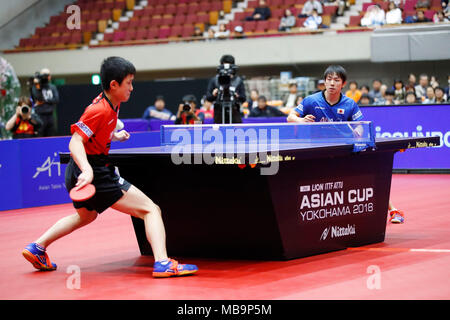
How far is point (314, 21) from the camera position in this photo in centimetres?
2011

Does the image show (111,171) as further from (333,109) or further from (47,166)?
(47,166)

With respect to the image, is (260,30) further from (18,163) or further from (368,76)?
(18,163)

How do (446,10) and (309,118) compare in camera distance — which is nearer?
(309,118)

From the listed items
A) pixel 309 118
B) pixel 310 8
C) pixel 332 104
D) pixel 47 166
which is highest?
pixel 310 8

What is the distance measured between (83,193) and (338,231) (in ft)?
8.06

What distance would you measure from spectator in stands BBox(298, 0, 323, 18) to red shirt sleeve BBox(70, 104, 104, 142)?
633 inches

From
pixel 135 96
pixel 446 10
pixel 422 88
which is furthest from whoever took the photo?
pixel 135 96

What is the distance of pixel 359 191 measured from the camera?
6.38m

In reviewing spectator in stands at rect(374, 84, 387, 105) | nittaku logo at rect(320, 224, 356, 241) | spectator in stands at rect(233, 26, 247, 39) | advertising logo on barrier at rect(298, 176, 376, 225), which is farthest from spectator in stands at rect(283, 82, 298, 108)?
nittaku logo at rect(320, 224, 356, 241)

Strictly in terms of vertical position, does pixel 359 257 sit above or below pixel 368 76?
below

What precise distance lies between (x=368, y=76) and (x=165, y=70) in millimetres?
6151

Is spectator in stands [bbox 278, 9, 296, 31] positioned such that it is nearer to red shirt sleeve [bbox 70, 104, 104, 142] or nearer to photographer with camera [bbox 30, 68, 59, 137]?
photographer with camera [bbox 30, 68, 59, 137]

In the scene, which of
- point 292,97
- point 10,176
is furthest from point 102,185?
point 292,97
